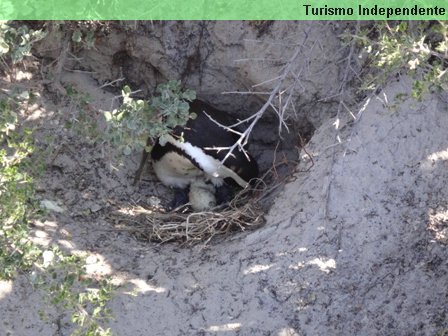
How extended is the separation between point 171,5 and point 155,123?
2.73ft

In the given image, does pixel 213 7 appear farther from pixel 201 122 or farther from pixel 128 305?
pixel 128 305

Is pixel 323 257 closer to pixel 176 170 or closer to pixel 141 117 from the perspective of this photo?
pixel 141 117

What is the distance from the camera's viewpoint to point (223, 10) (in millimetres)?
3328

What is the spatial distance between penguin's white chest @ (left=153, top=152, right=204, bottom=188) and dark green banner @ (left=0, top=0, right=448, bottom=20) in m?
0.63

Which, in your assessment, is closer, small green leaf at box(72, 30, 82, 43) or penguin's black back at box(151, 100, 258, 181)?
small green leaf at box(72, 30, 82, 43)

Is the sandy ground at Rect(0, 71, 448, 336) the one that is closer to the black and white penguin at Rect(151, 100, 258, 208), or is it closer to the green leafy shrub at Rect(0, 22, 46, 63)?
the black and white penguin at Rect(151, 100, 258, 208)

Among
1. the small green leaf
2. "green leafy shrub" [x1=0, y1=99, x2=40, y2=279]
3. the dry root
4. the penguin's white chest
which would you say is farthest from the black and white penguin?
"green leafy shrub" [x1=0, y1=99, x2=40, y2=279]

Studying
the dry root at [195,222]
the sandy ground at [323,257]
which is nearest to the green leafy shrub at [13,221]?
the sandy ground at [323,257]

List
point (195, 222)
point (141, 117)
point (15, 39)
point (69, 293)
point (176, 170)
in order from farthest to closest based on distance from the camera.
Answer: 1. point (176, 170)
2. point (195, 222)
3. point (15, 39)
4. point (141, 117)
5. point (69, 293)

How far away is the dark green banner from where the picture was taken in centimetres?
281

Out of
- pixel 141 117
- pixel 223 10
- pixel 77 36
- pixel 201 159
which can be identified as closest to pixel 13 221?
pixel 141 117

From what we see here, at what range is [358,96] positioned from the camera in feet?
10.2

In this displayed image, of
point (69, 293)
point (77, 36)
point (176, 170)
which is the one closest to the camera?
point (69, 293)

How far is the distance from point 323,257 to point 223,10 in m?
1.25
